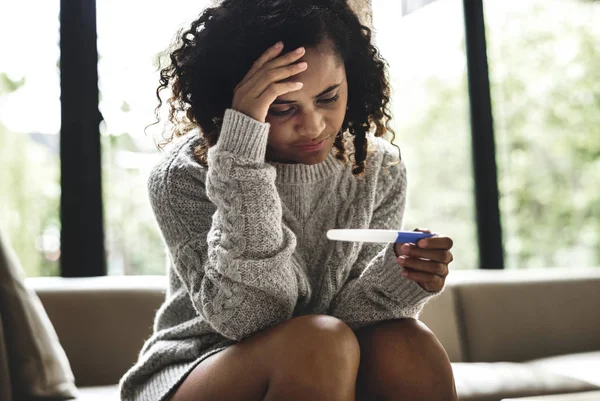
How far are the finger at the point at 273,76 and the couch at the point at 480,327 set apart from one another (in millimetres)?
702

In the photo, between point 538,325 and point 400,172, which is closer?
point 400,172

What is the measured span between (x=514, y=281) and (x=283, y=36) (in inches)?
49.3

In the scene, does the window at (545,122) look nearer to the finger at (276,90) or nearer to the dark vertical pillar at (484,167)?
the dark vertical pillar at (484,167)

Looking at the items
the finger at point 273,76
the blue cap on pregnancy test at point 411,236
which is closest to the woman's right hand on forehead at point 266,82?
the finger at point 273,76

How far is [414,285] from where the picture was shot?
993 mm

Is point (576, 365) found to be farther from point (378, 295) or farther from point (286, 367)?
point (286, 367)

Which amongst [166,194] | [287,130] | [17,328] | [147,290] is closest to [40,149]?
[147,290]

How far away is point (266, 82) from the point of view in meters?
0.95

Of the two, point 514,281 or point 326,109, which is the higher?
point 326,109

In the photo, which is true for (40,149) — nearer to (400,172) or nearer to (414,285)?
(400,172)

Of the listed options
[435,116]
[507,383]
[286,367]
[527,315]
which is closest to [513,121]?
[435,116]

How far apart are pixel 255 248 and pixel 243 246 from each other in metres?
0.02

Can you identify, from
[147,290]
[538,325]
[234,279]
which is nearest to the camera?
[234,279]

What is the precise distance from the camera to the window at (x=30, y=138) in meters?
1.99
